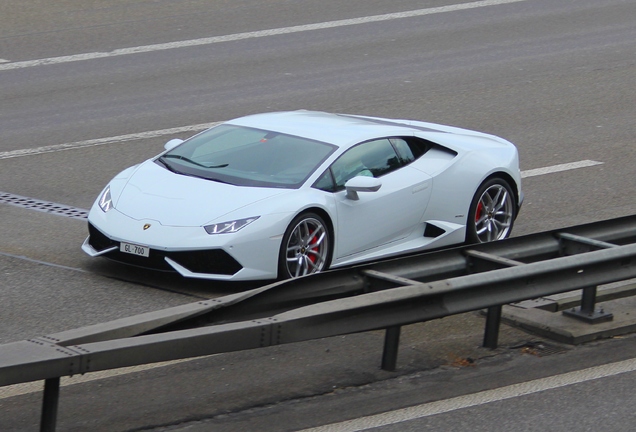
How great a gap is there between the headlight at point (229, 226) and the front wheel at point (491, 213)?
233 cm

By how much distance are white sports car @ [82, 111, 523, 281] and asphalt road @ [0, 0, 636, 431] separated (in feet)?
1.50

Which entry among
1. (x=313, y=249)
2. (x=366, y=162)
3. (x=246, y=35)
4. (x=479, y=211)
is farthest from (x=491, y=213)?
(x=246, y=35)

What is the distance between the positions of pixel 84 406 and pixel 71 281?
260 cm

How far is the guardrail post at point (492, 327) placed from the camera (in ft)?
24.4

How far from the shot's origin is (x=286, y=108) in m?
14.8

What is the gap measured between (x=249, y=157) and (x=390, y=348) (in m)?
2.87

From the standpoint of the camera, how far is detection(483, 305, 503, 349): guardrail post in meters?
7.45

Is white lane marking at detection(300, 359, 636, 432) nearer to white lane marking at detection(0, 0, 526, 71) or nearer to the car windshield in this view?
the car windshield

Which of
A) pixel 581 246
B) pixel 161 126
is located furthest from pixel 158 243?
pixel 161 126

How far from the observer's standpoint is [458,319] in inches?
327

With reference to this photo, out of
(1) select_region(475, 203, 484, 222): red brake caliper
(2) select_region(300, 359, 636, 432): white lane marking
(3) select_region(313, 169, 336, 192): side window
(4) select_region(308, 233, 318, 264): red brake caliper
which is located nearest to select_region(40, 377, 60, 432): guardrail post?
(2) select_region(300, 359, 636, 432): white lane marking

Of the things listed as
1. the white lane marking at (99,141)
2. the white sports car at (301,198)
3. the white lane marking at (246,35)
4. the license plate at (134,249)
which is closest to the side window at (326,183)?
the white sports car at (301,198)

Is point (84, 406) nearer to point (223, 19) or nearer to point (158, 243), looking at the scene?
point (158, 243)

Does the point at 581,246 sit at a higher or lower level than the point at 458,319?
higher
